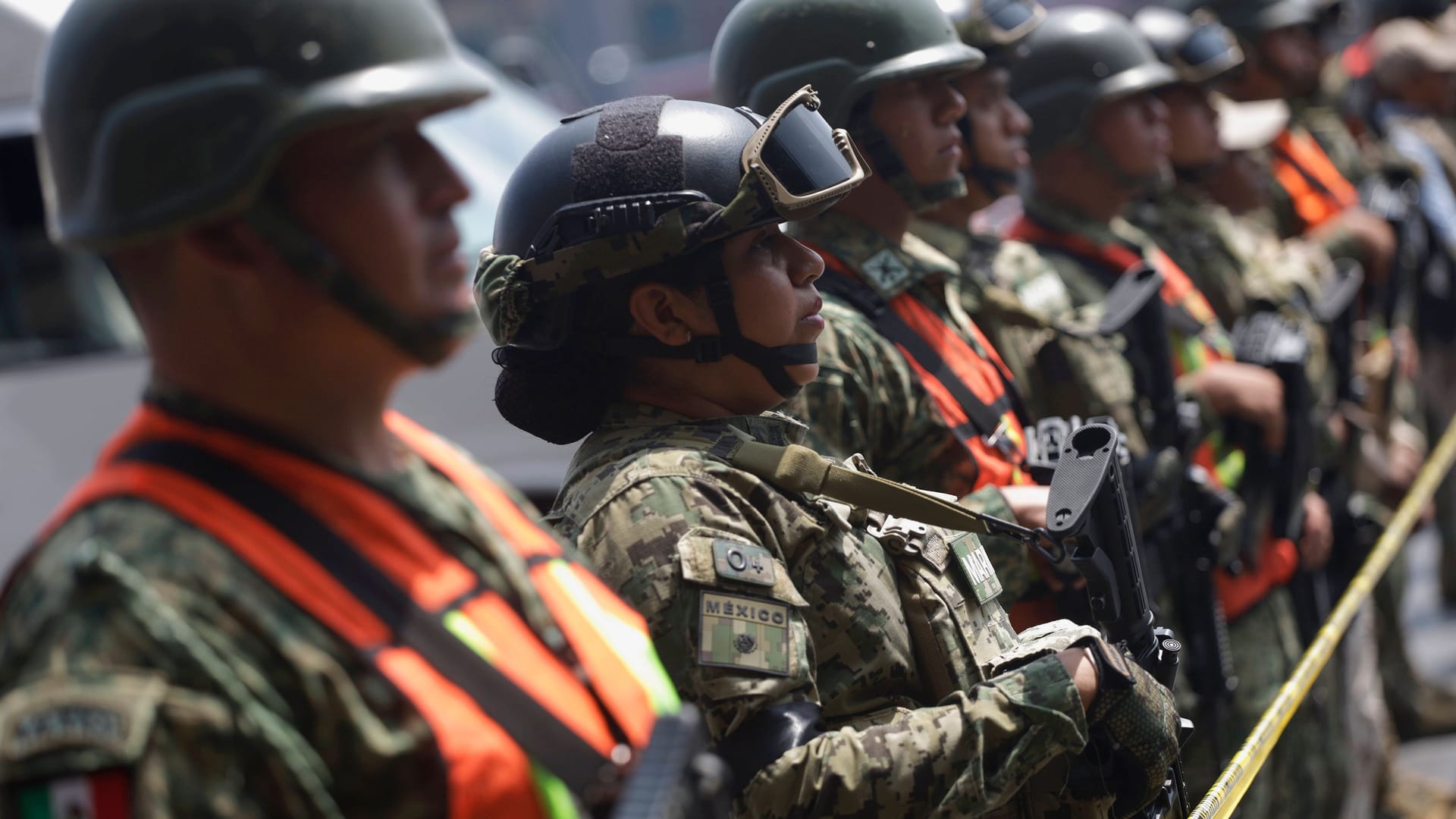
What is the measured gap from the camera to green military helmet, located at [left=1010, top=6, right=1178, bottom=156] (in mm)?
4723

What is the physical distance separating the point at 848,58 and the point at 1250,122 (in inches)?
155

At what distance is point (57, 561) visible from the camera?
144 cm

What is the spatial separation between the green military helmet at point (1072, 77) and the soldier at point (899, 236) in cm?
117

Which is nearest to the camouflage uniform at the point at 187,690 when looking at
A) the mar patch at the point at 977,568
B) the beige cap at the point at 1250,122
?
the mar patch at the point at 977,568

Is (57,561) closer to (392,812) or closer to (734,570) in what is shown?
(392,812)

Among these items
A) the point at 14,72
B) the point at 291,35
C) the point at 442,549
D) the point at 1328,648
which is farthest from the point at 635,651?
the point at 14,72

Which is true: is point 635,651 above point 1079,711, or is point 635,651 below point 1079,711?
above

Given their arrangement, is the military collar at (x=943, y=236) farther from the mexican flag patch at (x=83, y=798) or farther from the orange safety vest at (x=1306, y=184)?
the orange safety vest at (x=1306, y=184)

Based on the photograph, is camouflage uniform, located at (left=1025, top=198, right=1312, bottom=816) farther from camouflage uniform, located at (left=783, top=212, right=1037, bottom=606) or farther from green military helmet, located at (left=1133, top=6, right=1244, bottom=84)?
green military helmet, located at (left=1133, top=6, right=1244, bottom=84)

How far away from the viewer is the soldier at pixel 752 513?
211 centimetres

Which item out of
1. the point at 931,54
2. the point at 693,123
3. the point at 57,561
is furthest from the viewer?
the point at 931,54

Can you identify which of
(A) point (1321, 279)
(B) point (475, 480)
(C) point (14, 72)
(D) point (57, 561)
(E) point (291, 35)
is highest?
(E) point (291, 35)

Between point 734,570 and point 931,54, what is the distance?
1673mm

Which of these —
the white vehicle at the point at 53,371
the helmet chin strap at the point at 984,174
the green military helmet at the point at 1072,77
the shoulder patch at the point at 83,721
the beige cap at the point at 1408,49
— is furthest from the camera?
the beige cap at the point at 1408,49
